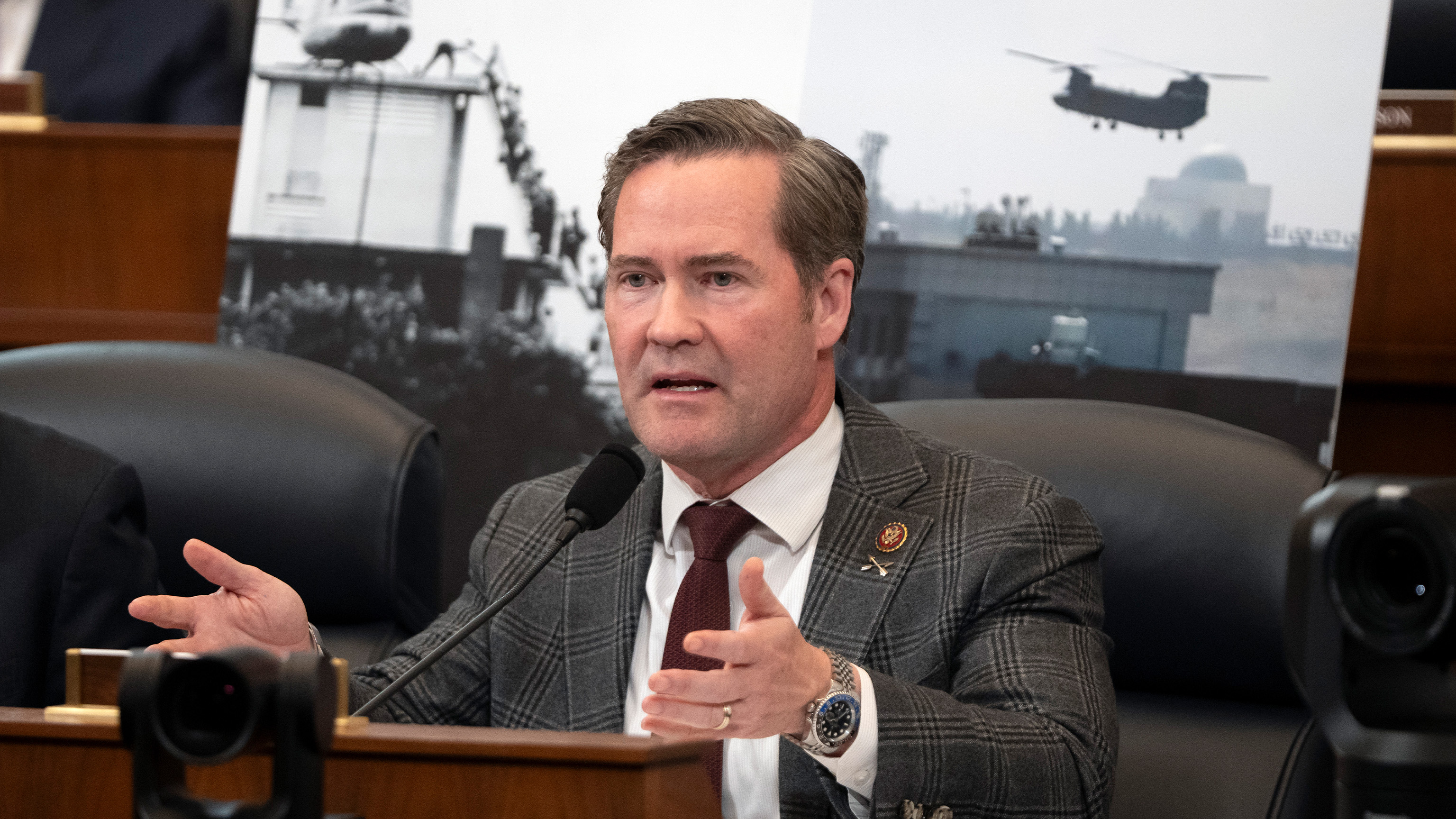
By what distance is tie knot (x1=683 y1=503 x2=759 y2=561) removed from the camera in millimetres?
1586

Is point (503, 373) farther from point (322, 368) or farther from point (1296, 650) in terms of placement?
point (1296, 650)

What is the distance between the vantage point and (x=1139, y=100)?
222 cm

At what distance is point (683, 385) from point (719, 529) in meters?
0.16

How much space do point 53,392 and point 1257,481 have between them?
1.54 meters

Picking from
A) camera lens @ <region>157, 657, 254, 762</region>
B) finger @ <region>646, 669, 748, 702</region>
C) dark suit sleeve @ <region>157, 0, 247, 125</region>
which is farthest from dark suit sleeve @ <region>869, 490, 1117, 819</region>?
dark suit sleeve @ <region>157, 0, 247, 125</region>

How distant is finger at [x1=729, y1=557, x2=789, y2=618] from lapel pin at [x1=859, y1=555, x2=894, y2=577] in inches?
15.1

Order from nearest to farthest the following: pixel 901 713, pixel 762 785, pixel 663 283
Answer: pixel 901 713, pixel 762 785, pixel 663 283

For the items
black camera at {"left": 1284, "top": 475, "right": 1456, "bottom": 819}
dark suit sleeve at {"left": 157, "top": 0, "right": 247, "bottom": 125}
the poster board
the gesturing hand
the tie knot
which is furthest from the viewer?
dark suit sleeve at {"left": 157, "top": 0, "right": 247, "bottom": 125}

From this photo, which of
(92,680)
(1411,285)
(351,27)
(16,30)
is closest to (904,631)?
(92,680)

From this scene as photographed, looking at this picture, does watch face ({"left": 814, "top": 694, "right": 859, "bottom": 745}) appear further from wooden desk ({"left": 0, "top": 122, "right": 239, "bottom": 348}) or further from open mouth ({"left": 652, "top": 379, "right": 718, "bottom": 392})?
wooden desk ({"left": 0, "top": 122, "right": 239, "bottom": 348})

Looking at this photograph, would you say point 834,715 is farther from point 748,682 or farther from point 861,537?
point 861,537

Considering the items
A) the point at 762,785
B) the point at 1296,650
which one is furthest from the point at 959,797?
the point at 1296,650

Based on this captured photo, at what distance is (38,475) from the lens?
1715mm

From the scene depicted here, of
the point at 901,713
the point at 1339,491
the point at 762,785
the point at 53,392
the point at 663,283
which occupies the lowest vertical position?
the point at 762,785
